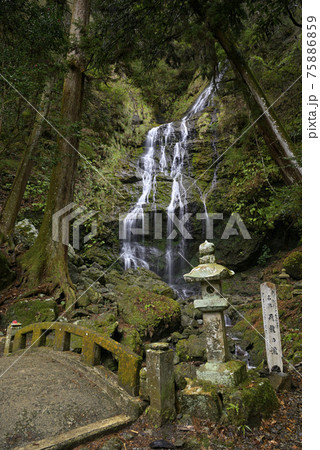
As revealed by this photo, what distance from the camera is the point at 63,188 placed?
873 centimetres

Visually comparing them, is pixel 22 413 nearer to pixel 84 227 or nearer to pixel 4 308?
pixel 4 308

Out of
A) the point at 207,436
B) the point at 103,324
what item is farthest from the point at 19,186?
the point at 207,436

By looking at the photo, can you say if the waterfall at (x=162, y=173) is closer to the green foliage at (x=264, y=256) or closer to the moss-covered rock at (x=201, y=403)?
the green foliage at (x=264, y=256)

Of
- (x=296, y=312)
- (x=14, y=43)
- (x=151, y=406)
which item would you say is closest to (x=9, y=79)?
(x=14, y=43)

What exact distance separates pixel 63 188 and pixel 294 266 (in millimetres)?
8611

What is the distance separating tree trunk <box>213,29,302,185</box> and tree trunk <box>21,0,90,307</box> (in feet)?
15.1

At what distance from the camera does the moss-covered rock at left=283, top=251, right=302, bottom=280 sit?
10.0m

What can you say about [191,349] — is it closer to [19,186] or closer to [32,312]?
[32,312]

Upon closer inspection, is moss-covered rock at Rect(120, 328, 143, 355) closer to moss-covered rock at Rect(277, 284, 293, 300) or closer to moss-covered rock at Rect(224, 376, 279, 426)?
moss-covered rock at Rect(224, 376, 279, 426)

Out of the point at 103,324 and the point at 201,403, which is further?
the point at 103,324

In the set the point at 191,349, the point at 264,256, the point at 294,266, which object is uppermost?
the point at 264,256

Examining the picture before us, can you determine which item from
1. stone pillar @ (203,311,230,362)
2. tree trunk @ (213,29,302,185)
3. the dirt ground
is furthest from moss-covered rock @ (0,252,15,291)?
tree trunk @ (213,29,302,185)

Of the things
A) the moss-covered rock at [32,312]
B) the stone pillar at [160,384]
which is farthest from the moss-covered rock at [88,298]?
the stone pillar at [160,384]

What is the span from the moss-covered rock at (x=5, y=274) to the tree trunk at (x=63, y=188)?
42 centimetres
